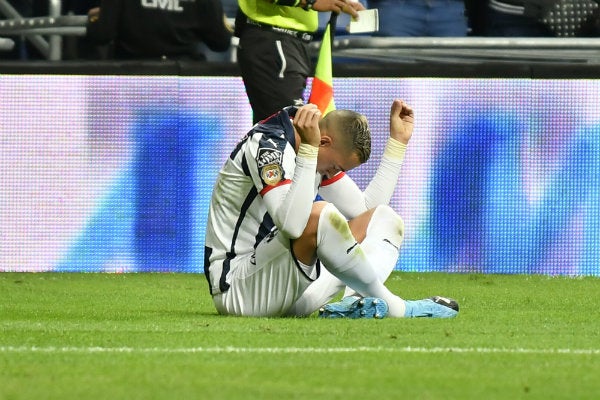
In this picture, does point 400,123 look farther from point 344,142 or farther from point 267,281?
point 267,281

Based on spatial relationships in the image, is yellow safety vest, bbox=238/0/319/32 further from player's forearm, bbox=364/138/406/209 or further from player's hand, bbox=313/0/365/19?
player's forearm, bbox=364/138/406/209

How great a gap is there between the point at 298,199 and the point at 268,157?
0.29 meters

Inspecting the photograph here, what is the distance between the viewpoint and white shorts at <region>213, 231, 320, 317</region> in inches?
254

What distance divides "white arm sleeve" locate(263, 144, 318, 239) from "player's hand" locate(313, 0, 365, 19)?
7.98 ft

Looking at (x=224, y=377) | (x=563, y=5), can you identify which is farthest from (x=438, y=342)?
(x=563, y=5)

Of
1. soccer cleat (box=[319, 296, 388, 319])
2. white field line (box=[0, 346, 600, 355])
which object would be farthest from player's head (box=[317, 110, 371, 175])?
white field line (box=[0, 346, 600, 355])

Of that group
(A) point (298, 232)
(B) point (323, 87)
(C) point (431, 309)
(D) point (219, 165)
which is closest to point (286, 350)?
(A) point (298, 232)

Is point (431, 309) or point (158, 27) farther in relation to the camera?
point (158, 27)

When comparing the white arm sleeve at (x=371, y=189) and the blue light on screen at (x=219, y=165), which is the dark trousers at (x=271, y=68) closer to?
the blue light on screen at (x=219, y=165)

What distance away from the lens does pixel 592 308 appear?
7.68m

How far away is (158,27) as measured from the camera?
10.4 m

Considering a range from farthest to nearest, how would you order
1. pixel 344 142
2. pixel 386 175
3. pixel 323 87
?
pixel 323 87 < pixel 386 175 < pixel 344 142

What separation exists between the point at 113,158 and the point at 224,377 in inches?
211

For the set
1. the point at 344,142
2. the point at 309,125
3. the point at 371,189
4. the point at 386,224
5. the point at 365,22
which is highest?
the point at 309,125
